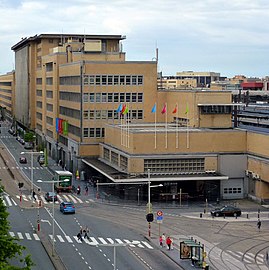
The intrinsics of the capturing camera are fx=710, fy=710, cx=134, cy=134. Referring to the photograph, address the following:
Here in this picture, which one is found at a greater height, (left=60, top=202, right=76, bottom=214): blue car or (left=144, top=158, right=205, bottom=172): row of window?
(left=144, top=158, right=205, bottom=172): row of window

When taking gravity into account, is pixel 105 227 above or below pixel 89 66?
below

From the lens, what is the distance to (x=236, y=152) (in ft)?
302

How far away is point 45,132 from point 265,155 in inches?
2989

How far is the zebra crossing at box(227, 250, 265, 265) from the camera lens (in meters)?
57.1

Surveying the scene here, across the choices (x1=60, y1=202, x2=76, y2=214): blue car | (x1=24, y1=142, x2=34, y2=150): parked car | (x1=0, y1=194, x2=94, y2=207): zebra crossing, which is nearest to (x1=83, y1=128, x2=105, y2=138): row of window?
(x1=0, y1=194, x2=94, y2=207): zebra crossing

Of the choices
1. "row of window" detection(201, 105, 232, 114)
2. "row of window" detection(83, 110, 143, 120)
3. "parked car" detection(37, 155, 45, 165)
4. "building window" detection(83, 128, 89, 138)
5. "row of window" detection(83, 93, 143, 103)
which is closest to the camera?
"row of window" detection(201, 105, 232, 114)

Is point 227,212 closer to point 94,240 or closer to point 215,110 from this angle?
point 94,240

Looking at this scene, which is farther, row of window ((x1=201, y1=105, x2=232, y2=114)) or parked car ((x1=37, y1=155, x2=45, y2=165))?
parked car ((x1=37, y1=155, x2=45, y2=165))

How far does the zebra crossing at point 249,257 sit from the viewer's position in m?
57.1

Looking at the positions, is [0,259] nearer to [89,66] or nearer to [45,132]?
[89,66]

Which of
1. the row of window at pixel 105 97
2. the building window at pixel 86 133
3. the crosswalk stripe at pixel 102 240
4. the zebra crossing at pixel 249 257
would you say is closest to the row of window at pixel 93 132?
the building window at pixel 86 133

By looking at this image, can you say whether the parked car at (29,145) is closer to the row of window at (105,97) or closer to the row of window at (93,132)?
the row of window at (93,132)

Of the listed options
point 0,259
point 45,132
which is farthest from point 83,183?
point 0,259

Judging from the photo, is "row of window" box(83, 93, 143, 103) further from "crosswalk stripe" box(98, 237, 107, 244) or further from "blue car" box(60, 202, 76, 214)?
"crosswalk stripe" box(98, 237, 107, 244)
